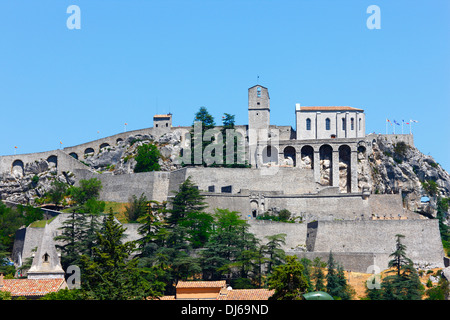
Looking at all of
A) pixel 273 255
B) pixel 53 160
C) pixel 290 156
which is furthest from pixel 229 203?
pixel 53 160

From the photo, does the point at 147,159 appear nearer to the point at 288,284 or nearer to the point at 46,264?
the point at 46,264

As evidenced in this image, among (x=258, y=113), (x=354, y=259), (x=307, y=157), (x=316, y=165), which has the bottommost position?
(x=354, y=259)

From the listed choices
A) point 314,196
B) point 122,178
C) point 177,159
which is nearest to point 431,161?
point 314,196

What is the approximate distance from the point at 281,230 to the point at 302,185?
30.9 feet

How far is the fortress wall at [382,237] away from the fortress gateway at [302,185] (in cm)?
8

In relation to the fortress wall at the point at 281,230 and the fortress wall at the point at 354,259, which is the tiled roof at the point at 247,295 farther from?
the fortress wall at the point at 281,230

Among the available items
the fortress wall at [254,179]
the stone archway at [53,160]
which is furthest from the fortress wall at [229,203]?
the stone archway at [53,160]

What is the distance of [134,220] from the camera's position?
63781 mm

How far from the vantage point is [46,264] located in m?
46.4

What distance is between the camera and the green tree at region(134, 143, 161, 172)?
7356 cm

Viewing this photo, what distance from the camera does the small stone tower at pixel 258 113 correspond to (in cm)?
7606
